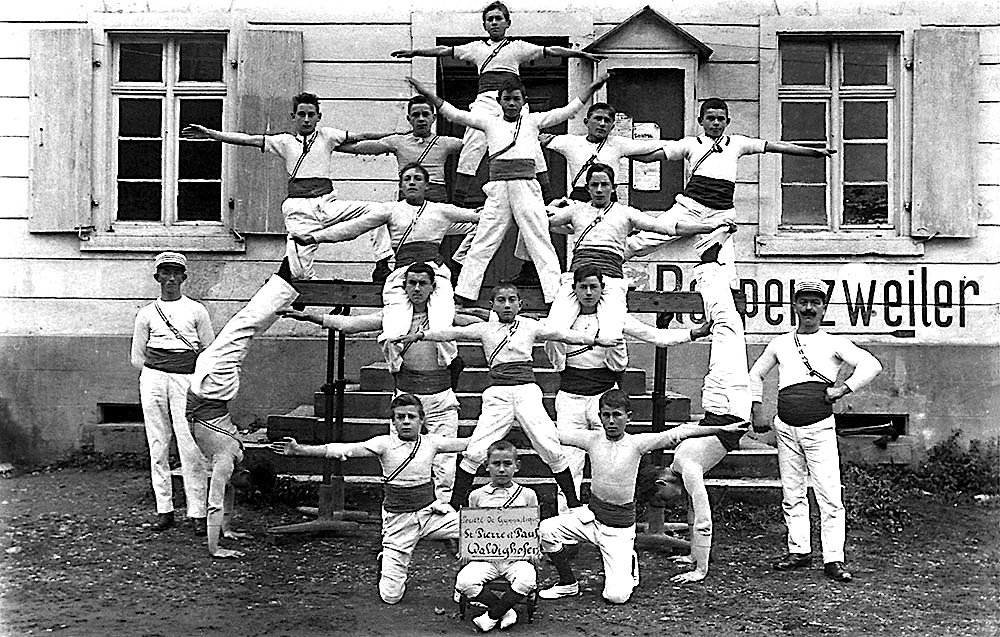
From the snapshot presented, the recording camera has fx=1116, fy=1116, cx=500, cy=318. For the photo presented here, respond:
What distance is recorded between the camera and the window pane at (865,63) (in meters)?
9.35

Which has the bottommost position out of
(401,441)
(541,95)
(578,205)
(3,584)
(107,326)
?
(3,584)

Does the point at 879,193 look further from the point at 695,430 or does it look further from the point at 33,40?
the point at 33,40

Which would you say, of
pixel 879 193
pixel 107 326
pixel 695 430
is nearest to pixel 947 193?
Result: pixel 879 193

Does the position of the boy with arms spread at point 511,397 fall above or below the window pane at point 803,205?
below

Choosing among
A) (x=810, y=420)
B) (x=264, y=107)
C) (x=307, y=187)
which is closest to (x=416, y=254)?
(x=307, y=187)

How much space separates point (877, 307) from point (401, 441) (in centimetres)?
491

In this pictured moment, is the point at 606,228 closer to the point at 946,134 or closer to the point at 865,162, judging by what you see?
the point at 865,162

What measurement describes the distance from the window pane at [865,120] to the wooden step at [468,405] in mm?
3055

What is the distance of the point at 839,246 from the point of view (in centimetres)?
919

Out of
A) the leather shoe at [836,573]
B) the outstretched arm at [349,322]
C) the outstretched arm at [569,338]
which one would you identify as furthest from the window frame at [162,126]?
the leather shoe at [836,573]

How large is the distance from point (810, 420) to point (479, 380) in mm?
2499

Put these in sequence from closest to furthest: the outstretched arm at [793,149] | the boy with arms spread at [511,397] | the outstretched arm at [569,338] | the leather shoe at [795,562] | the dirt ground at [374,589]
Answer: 1. the dirt ground at [374,589]
2. the boy with arms spread at [511,397]
3. the outstretched arm at [569,338]
4. the leather shoe at [795,562]
5. the outstretched arm at [793,149]

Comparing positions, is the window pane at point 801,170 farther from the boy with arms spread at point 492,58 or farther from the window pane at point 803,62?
the boy with arms spread at point 492,58

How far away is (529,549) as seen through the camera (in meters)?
5.48
